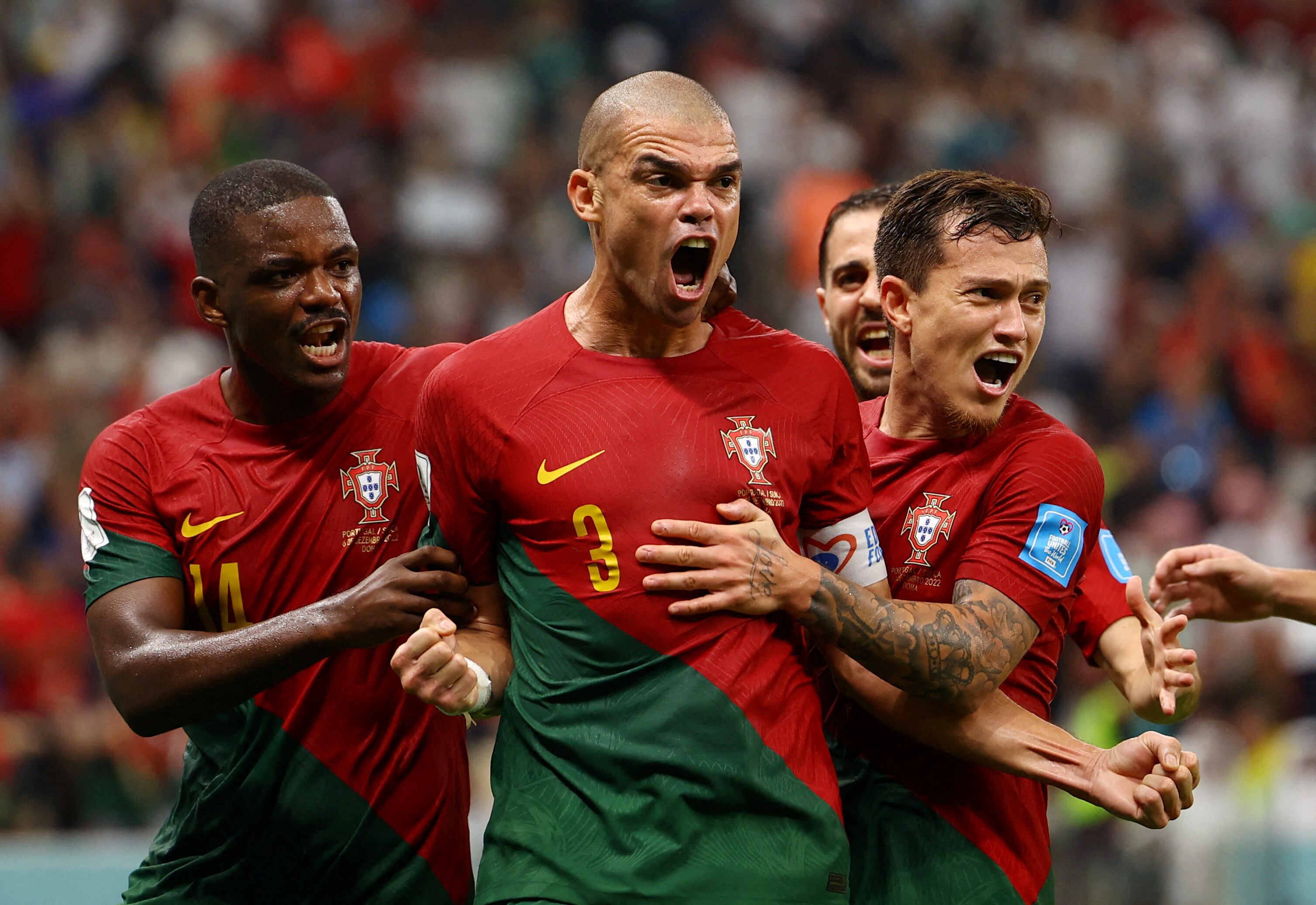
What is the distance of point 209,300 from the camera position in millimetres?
3867

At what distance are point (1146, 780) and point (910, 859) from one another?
57 cm

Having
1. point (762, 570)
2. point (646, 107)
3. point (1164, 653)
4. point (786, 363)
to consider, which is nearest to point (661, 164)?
point (646, 107)

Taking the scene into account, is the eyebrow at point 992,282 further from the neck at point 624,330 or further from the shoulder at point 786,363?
the neck at point 624,330

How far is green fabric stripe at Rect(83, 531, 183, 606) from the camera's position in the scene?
364 cm

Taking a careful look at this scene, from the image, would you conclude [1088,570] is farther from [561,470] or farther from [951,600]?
[561,470]

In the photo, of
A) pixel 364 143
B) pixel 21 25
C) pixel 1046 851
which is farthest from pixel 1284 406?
pixel 21 25

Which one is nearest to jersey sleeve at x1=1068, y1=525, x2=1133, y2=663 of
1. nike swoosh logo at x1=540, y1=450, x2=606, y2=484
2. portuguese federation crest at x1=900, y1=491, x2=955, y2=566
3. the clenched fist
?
portuguese federation crest at x1=900, y1=491, x2=955, y2=566

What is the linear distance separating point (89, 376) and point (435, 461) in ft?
23.5

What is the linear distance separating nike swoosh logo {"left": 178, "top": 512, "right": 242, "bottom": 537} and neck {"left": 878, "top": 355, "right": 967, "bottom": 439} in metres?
1.63

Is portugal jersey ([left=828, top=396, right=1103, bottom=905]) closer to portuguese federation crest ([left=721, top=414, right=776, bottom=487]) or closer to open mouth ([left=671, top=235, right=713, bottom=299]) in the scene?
portuguese federation crest ([left=721, top=414, right=776, bottom=487])

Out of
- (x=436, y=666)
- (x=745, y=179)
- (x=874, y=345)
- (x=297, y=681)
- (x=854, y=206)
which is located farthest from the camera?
(x=745, y=179)

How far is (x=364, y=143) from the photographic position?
1088cm

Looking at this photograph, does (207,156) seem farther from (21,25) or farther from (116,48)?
(21,25)

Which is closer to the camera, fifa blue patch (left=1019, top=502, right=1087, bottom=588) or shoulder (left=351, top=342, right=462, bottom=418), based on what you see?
fifa blue patch (left=1019, top=502, right=1087, bottom=588)
